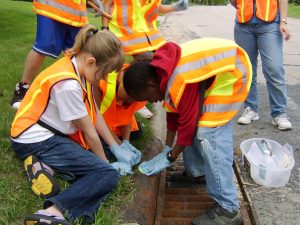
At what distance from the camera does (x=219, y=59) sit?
251 centimetres

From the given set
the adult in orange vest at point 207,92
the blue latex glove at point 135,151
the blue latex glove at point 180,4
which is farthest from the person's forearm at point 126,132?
the blue latex glove at point 180,4

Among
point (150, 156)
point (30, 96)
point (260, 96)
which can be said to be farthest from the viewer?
point (260, 96)

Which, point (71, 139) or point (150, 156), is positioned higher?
point (71, 139)

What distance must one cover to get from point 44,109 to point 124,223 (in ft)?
2.78

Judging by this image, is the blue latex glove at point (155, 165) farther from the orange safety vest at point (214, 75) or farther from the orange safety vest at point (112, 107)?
the orange safety vest at point (112, 107)

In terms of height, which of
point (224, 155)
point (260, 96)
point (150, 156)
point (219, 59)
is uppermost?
point (219, 59)

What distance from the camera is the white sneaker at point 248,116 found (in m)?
4.24

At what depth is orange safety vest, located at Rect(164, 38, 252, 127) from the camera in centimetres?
245

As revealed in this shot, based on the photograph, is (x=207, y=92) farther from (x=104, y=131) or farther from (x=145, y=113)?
Answer: (x=145, y=113)

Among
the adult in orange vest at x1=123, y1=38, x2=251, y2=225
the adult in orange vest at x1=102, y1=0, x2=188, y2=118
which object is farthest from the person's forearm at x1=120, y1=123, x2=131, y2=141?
the adult in orange vest at x1=123, y1=38, x2=251, y2=225

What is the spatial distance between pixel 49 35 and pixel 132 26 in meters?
0.72

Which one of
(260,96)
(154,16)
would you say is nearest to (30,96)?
(154,16)

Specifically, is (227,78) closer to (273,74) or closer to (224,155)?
(224,155)

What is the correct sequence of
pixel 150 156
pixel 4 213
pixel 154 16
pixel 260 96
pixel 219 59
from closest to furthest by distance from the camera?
pixel 4 213, pixel 219 59, pixel 150 156, pixel 154 16, pixel 260 96
